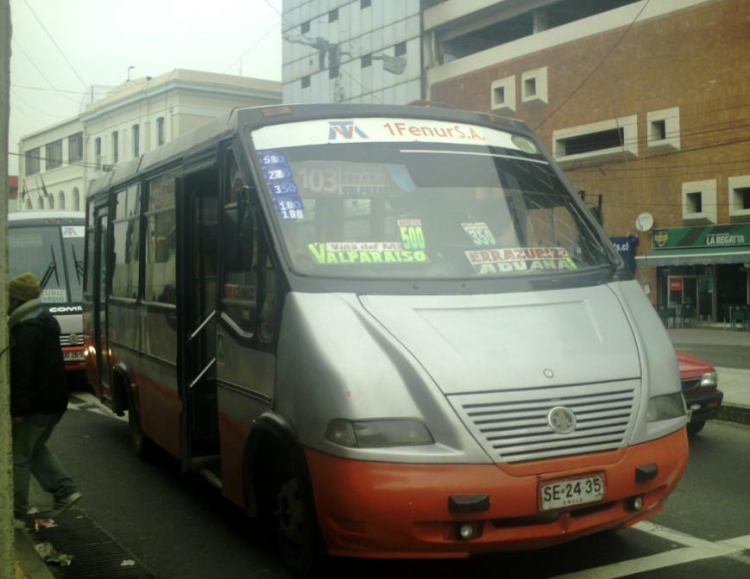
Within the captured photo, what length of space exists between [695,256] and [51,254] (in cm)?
2565

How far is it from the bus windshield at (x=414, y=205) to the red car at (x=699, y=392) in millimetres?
3960

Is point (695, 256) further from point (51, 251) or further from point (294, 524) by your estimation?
point (294, 524)

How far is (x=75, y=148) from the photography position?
66750mm

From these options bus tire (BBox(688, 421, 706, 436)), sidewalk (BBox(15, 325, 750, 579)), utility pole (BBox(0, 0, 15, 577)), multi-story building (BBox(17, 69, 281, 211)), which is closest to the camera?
utility pole (BBox(0, 0, 15, 577))

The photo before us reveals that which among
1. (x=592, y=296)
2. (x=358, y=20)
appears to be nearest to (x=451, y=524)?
(x=592, y=296)

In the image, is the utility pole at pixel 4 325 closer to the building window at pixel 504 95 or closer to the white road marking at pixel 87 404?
the white road marking at pixel 87 404

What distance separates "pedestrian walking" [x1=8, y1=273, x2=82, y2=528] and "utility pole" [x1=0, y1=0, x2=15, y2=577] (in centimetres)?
222

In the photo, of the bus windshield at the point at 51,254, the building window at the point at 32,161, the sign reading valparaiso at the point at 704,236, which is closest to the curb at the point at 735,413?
the bus windshield at the point at 51,254

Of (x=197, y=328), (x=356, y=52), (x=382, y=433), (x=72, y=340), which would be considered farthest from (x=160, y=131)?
(x=382, y=433)

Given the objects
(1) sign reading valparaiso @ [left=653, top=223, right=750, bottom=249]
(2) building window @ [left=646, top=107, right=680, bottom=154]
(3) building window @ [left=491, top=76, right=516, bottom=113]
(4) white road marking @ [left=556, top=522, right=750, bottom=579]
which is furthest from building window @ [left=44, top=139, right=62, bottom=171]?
(4) white road marking @ [left=556, top=522, right=750, bottom=579]

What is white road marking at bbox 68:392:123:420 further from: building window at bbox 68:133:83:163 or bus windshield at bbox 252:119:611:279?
building window at bbox 68:133:83:163

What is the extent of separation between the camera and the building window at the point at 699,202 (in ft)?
110

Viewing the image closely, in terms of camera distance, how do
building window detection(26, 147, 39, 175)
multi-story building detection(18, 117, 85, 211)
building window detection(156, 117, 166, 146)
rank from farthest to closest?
building window detection(26, 147, 39, 175), multi-story building detection(18, 117, 85, 211), building window detection(156, 117, 166, 146)

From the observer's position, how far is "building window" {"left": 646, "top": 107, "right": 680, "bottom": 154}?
34531 millimetres
